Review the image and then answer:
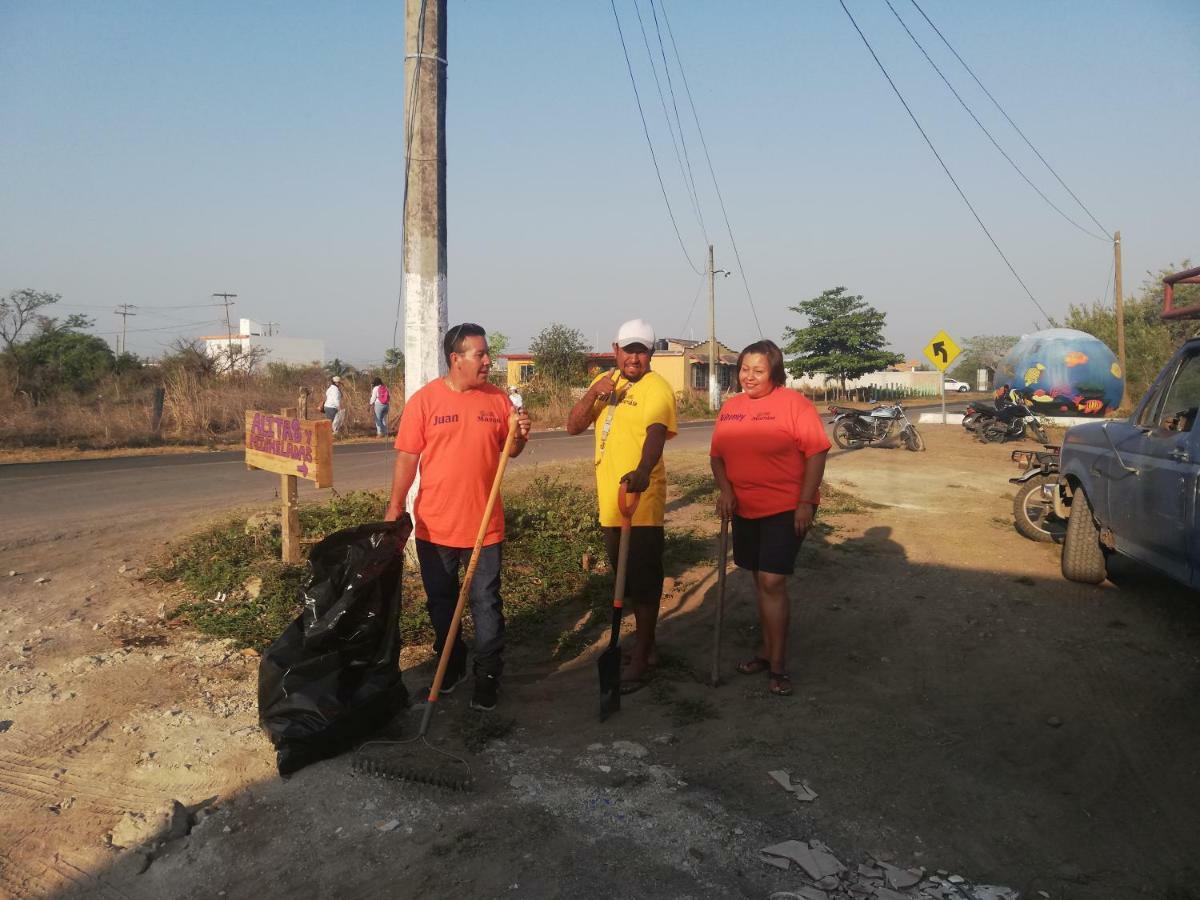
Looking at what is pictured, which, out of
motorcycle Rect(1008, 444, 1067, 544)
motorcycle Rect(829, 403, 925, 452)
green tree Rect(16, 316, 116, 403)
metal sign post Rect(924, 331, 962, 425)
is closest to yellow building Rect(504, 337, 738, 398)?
green tree Rect(16, 316, 116, 403)

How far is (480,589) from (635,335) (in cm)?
150

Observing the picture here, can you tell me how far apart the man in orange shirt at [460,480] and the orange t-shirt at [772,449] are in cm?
113

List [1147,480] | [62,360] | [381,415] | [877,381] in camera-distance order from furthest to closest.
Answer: [877,381]
[62,360]
[381,415]
[1147,480]

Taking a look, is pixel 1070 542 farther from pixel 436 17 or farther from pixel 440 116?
pixel 436 17

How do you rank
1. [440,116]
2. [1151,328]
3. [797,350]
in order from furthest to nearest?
1. [797,350]
2. [1151,328]
3. [440,116]

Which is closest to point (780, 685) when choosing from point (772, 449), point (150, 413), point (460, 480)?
point (772, 449)

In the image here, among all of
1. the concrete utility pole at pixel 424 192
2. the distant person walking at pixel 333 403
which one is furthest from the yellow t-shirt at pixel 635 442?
the distant person walking at pixel 333 403

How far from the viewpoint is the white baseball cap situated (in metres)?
4.45

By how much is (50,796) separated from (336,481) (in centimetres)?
908

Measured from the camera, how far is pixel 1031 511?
806cm

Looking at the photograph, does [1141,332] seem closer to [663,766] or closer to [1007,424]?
[1007,424]

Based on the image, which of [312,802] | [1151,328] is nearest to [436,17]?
[312,802]

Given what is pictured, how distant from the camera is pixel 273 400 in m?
22.6

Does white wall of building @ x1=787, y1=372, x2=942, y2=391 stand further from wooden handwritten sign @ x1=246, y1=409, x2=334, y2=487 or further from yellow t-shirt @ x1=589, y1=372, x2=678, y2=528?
yellow t-shirt @ x1=589, y1=372, x2=678, y2=528
